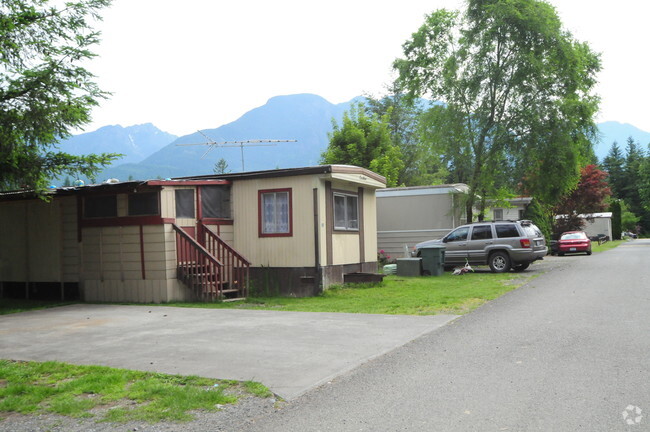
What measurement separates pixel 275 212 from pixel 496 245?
28.2 feet

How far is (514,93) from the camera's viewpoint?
25188 millimetres

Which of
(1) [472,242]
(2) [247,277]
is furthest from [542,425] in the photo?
(1) [472,242]

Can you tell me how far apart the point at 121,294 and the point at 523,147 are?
17.6 metres

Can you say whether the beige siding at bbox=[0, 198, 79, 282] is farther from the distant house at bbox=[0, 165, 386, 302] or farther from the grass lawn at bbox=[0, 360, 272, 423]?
the grass lawn at bbox=[0, 360, 272, 423]

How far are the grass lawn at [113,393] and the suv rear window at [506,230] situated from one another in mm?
16032

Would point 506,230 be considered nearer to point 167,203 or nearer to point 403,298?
point 403,298

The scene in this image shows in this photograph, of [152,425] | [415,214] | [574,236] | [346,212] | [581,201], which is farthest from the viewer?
[581,201]

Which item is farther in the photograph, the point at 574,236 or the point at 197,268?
the point at 574,236

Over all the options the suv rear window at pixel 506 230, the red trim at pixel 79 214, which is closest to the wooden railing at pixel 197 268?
the red trim at pixel 79 214

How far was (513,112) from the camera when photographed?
2531cm

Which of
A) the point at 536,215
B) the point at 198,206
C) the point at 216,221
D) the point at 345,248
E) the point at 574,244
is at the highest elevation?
the point at 198,206

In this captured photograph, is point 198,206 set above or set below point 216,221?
above

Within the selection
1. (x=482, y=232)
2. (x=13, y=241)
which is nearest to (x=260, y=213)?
(x=13, y=241)

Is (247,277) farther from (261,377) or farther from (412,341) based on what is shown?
(261,377)
